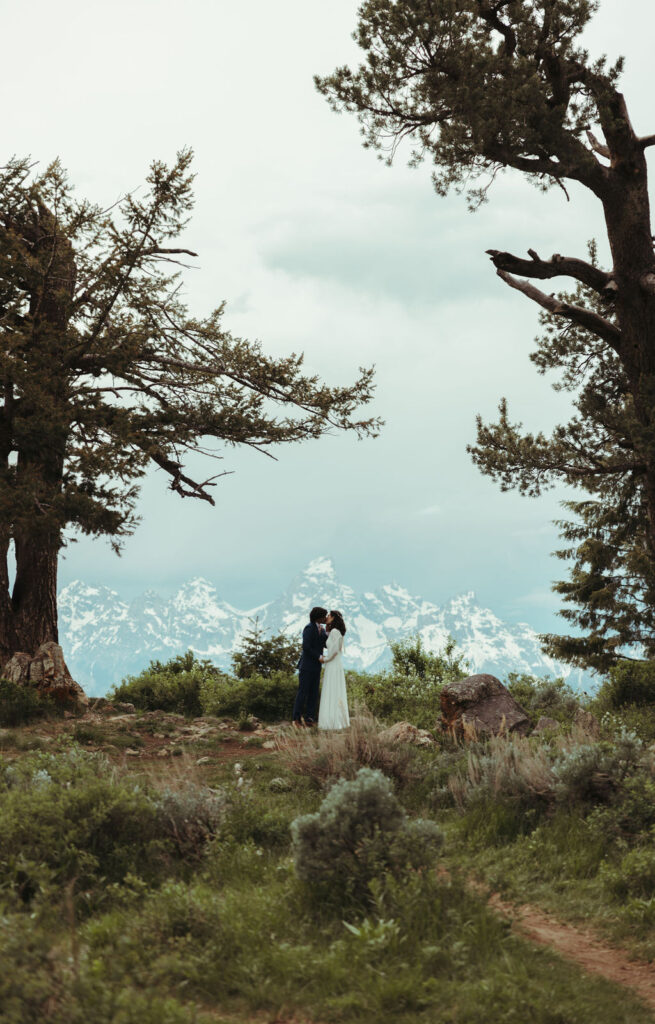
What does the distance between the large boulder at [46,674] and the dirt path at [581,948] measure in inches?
435

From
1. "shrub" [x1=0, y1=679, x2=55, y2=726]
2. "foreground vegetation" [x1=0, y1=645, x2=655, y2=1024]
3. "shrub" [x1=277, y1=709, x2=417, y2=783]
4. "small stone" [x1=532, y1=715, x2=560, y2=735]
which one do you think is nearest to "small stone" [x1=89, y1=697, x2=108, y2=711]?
"shrub" [x1=0, y1=679, x2=55, y2=726]

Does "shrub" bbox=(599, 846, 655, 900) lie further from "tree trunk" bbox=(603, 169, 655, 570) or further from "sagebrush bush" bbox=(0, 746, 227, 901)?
"tree trunk" bbox=(603, 169, 655, 570)

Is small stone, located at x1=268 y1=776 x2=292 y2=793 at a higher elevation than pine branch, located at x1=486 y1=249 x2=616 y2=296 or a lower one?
lower

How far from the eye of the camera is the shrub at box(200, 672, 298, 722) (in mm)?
15984

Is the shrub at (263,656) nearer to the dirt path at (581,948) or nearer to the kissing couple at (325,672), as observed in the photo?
the kissing couple at (325,672)

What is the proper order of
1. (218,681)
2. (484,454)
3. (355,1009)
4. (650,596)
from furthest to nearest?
(650,596)
(218,681)
(484,454)
(355,1009)

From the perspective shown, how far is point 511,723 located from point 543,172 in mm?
7837

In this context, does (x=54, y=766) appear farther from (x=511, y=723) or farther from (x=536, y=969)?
(x=511, y=723)

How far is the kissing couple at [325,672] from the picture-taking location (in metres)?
13.9

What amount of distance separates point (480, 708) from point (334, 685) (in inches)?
107

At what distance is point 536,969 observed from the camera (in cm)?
500

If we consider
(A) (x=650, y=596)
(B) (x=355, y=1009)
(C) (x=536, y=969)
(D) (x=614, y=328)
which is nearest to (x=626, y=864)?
(C) (x=536, y=969)

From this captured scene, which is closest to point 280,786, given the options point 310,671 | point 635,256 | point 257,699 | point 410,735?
point 410,735

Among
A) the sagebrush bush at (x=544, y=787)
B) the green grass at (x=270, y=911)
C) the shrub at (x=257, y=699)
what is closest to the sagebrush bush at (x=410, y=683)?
the shrub at (x=257, y=699)
